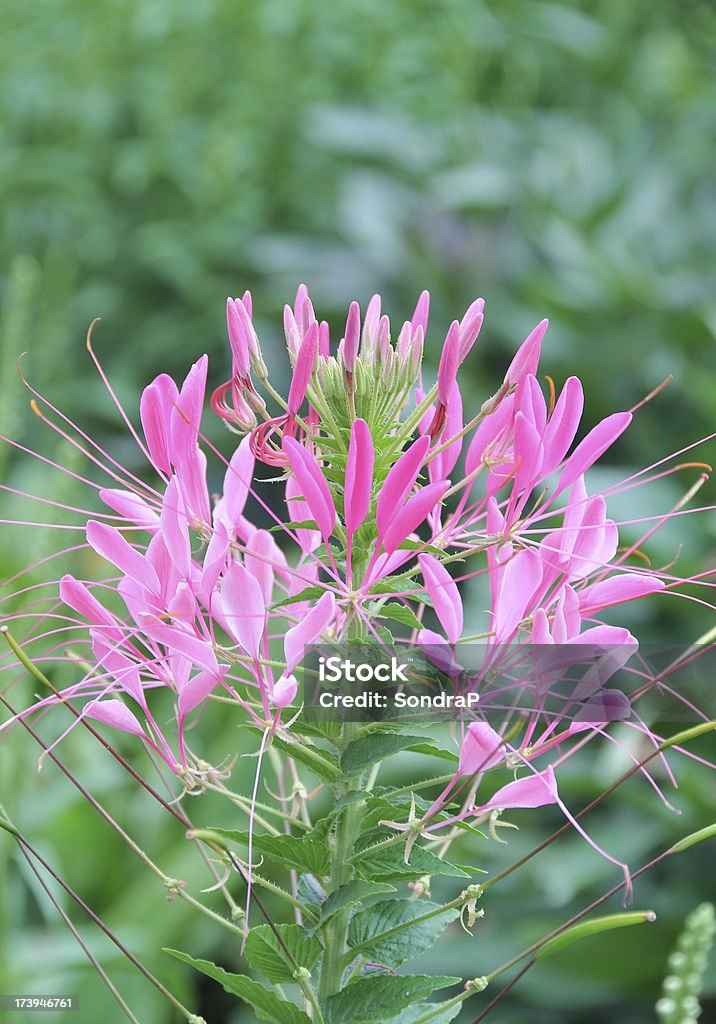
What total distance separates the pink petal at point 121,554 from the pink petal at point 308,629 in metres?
0.07

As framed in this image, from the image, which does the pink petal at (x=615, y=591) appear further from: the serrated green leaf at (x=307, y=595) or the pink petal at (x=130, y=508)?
the pink petal at (x=130, y=508)

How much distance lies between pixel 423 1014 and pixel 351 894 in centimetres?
9

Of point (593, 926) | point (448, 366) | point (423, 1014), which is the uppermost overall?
point (448, 366)

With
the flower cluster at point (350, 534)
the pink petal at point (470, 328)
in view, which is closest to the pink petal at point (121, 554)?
the flower cluster at point (350, 534)

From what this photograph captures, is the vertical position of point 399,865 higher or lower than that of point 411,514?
lower

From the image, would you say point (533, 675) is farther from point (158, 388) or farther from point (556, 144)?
point (556, 144)

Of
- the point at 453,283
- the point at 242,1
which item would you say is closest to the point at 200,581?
the point at 453,283

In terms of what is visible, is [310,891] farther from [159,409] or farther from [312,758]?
[159,409]

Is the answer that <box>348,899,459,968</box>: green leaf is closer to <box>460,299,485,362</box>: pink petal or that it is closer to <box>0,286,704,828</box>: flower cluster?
<box>0,286,704,828</box>: flower cluster

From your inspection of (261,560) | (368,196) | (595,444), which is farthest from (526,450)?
(368,196)

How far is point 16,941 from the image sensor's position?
4.37 feet

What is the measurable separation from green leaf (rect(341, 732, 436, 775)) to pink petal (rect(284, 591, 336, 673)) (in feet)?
0.20

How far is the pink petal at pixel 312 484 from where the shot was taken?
504 mm

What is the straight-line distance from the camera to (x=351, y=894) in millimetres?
529
